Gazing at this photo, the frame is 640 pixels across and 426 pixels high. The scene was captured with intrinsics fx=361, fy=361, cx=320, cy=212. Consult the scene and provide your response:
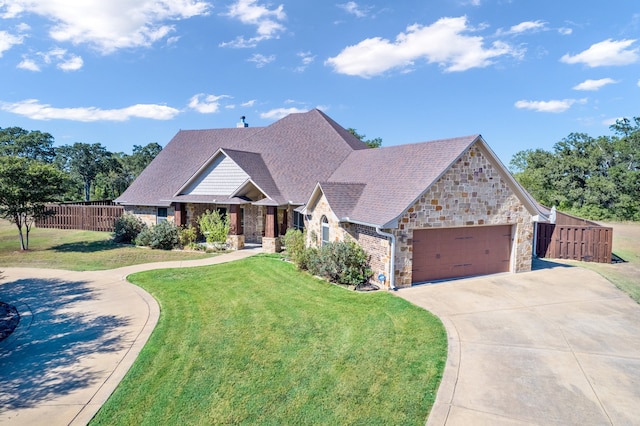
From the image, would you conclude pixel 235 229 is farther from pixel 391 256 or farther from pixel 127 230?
pixel 391 256

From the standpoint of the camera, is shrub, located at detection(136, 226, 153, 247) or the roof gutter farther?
shrub, located at detection(136, 226, 153, 247)

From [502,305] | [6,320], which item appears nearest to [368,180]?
[502,305]

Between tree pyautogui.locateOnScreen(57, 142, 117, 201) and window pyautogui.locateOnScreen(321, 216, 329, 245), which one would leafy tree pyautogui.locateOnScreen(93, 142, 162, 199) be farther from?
window pyautogui.locateOnScreen(321, 216, 329, 245)

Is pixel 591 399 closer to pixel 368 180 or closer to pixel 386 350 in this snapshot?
pixel 386 350

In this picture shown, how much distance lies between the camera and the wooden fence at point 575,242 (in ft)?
59.5

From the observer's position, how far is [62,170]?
42.4 m

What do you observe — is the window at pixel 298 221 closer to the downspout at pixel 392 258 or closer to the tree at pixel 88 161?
the downspout at pixel 392 258

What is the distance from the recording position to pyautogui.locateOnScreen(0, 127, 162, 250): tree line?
18.8 metres

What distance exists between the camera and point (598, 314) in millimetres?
10570

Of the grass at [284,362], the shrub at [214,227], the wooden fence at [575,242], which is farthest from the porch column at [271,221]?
the wooden fence at [575,242]

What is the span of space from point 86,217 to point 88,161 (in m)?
32.3

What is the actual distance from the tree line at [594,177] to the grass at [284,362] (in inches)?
1546

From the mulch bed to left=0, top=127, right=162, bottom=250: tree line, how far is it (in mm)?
9773

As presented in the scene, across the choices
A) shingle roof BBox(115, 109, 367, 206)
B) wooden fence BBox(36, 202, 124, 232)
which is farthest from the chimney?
wooden fence BBox(36, 202, 124, 232)
